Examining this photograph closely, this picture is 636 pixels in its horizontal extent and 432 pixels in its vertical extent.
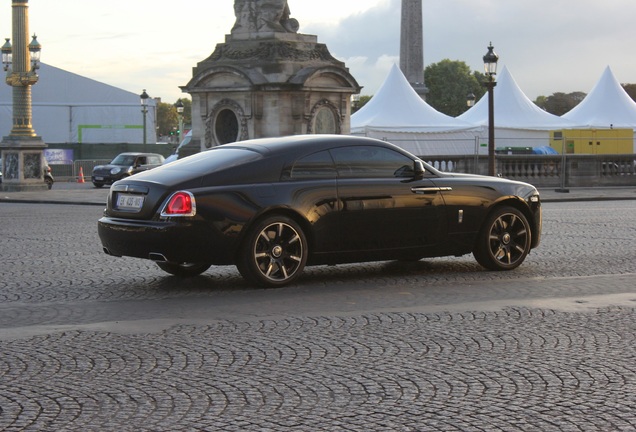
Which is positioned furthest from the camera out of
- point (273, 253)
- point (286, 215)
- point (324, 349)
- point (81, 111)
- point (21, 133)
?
point (81, 111)

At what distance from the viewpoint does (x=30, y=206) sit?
Result: 28234 millimetres

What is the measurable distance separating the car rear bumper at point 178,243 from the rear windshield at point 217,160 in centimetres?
70

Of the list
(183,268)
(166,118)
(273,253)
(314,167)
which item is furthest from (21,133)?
(166,118)

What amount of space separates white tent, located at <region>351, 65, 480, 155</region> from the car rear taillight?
3665cm

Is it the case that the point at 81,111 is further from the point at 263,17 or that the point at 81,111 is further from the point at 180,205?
the point at 180,205

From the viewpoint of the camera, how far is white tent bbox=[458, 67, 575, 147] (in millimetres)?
53625

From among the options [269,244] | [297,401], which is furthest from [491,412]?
[269,244]

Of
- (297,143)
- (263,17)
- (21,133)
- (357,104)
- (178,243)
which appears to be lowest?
(178,243)

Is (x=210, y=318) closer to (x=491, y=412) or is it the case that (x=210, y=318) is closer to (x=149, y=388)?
(x=149, y=388)

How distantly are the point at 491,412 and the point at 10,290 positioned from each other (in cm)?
600

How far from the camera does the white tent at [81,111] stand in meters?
76.8

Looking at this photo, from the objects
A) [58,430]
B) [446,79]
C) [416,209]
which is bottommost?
[58,430]

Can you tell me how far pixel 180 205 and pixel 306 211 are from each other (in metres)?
1.19

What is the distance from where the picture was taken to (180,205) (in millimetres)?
10461
